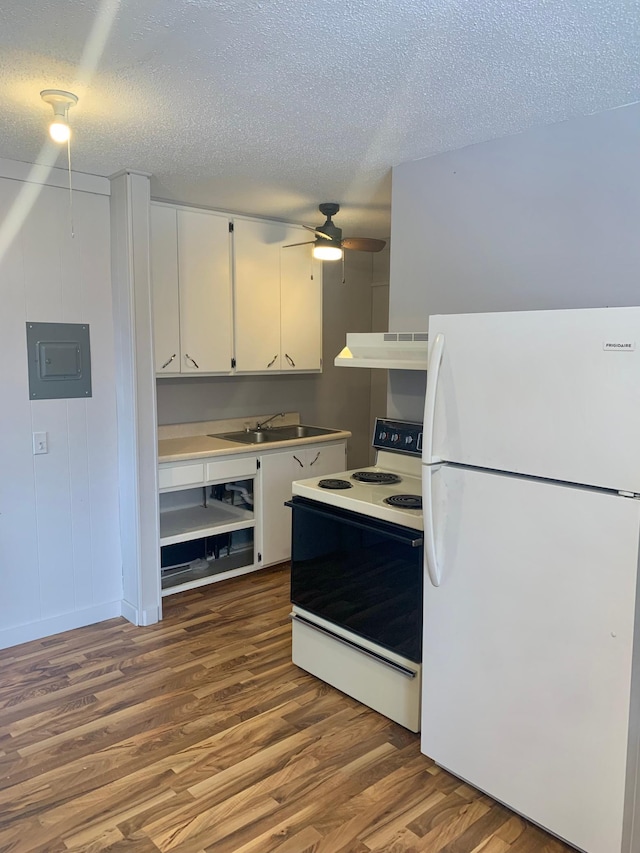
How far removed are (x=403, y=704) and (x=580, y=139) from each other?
227 centimetres

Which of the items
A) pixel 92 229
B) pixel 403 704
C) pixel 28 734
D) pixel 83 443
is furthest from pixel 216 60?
pixel 28 734

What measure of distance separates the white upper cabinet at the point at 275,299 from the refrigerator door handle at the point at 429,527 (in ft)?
7.49

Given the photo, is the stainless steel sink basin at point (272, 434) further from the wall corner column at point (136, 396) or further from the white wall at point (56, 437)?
the white wall at point (56, 437)

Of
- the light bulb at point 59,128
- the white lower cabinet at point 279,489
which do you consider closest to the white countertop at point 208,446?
the white lower cabinet at point 279,489

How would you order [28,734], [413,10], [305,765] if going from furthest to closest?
1. [28,734]
2. [305,765]
3. [413,10]

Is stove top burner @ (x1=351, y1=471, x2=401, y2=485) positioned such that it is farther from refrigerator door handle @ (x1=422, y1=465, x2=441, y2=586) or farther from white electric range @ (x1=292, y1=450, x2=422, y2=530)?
refrigerator door handle @ (x1=422, y1=465, x2=441, y2=586)

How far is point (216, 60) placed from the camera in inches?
74.7

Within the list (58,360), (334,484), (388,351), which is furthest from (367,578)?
(58,360)

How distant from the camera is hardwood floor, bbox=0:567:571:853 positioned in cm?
196

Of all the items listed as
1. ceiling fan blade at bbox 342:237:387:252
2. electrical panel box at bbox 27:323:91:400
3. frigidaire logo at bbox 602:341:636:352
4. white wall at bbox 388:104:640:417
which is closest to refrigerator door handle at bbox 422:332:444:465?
frigidaire logo at bbox 602:341:636:352

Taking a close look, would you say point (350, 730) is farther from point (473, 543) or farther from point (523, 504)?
point (523, 504)

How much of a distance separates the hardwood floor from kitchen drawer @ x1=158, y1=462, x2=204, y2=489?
863 millimetres

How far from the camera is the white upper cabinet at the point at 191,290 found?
3.66 metres

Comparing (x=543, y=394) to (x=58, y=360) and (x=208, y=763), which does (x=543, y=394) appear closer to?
(x=208, y=763)
